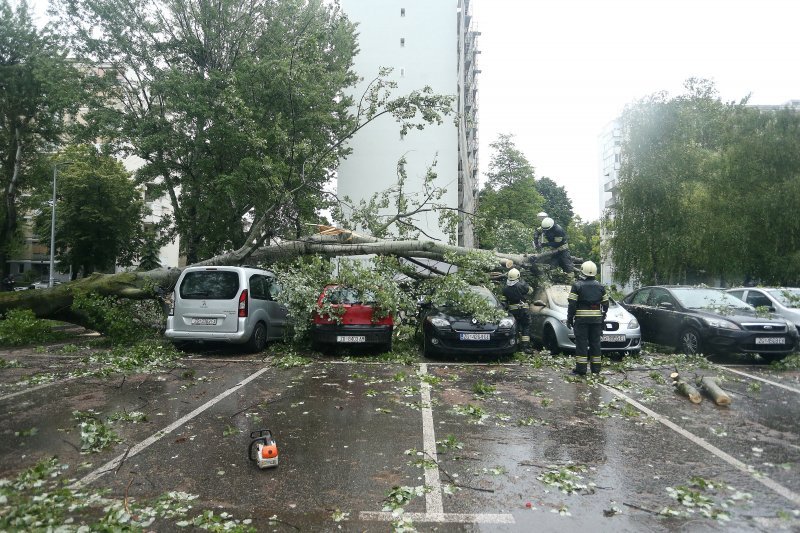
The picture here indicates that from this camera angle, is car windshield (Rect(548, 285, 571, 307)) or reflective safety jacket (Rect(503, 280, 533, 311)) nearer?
reflective safety jacket (Rect(503, 280, 533, 311))

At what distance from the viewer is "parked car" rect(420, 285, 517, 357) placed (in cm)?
984

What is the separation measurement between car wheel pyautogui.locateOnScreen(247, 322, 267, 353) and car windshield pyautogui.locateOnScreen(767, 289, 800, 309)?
40.9 feet

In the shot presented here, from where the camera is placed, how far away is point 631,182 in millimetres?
25906

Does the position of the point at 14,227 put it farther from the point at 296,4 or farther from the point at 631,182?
the point at 631,182

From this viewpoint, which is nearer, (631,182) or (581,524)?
(581,524)

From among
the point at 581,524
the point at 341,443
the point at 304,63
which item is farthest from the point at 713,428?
the point at 304,63

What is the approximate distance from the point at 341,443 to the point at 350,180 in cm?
3268

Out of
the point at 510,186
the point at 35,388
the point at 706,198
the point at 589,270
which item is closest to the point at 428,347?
the point at 589,270

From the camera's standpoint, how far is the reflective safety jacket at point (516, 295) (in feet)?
36.6

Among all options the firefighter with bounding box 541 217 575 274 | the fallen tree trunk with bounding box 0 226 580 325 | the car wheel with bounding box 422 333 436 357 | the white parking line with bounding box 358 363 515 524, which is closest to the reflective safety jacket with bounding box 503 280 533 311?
the fallen tree trunk with bounding box 0 226 580 325

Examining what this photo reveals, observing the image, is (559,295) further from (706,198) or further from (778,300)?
(706,198)

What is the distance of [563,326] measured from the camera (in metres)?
10.8

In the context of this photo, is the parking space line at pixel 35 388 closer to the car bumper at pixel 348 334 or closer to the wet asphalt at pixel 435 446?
the wet asphalt at pixel 435 446

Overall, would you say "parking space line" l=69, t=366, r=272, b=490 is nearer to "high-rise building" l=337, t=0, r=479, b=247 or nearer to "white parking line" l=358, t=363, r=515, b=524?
"white parking line" l=358, t=363, r=515, b=524
